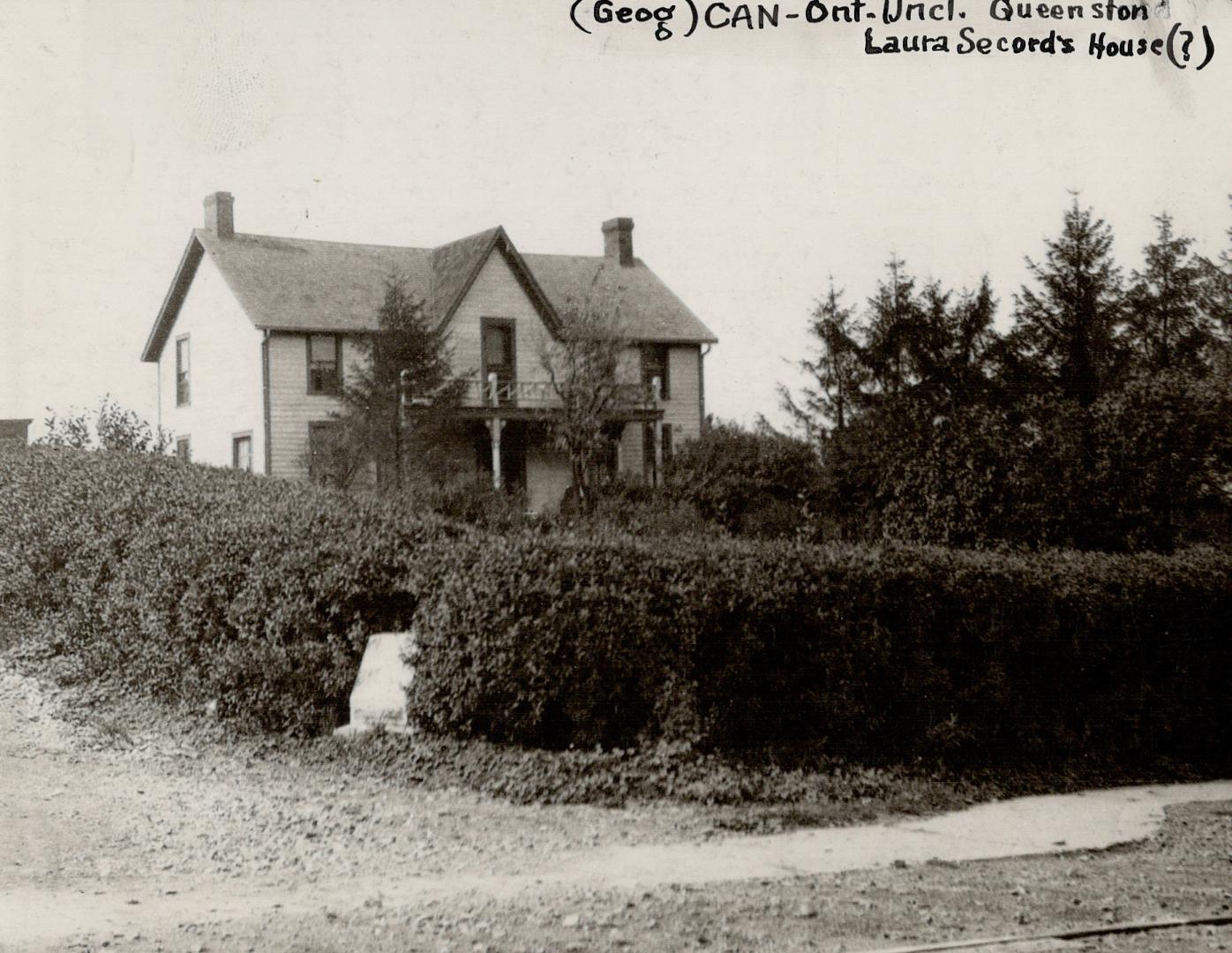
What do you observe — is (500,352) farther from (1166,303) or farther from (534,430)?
(1166,303)

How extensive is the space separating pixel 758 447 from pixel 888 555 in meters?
20.1

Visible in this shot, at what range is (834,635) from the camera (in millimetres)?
10133

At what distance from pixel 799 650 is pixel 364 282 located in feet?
85.3

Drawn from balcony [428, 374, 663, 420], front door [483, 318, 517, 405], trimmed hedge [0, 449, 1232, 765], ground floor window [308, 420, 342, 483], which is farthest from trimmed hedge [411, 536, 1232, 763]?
front door [483, 318, 517, 405]

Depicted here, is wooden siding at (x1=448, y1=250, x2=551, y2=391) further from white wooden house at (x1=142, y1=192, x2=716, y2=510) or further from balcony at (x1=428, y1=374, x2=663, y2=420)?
balcony at (x1=428, y1=374, x2=663, y2=420)

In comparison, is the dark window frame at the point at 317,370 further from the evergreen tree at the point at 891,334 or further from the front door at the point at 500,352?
the evergreen tree at the point at 891,334

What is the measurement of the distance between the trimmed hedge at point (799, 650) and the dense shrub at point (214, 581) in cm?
95

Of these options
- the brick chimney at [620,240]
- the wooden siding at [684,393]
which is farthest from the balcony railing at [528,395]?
the brick chimney at [620,240]

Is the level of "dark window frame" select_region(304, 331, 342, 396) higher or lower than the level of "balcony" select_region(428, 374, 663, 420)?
higher

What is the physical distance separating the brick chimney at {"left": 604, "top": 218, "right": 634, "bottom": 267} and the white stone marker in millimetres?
31203

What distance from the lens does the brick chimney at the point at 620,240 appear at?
4025 centimetres

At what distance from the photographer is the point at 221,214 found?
33.8 meters

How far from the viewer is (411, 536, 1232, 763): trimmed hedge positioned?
31.0ft

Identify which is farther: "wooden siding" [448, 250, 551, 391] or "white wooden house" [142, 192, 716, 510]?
"wooden siding" [448, 250, 551, 391]
